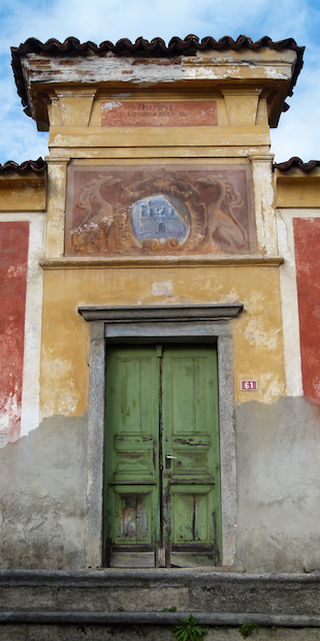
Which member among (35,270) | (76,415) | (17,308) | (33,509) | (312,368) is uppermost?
(35,270)

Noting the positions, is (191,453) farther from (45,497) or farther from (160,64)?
(160,64)

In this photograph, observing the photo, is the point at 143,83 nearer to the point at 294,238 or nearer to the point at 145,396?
the point at 294,238

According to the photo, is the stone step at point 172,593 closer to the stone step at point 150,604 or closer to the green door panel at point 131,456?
the stone step at point 150,604

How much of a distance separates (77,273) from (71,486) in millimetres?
2207

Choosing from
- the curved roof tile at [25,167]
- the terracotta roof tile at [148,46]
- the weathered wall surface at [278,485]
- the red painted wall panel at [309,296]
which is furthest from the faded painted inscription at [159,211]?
the weathered wall surface at [278,485]

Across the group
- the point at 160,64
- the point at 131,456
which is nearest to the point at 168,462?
the point at 131,456

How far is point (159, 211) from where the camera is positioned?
259 inches

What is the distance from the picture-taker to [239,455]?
5914 millimetres

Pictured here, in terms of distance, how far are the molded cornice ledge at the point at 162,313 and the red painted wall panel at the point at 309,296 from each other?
2.36 feet

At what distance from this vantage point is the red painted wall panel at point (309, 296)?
6.09 metres

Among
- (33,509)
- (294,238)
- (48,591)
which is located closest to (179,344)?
(294,238)

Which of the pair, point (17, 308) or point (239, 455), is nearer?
point (239, 455)

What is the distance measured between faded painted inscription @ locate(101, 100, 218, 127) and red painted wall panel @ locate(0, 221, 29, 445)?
1658 mm

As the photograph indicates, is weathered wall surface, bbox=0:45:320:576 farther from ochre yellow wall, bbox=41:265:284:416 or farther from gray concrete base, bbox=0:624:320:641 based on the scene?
→ gray concrete base, bbox=0:624:320:641
